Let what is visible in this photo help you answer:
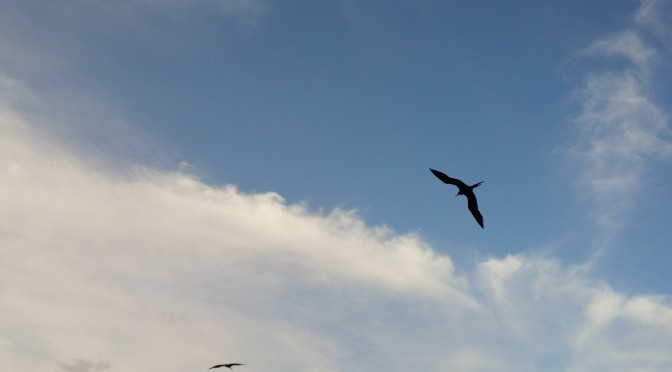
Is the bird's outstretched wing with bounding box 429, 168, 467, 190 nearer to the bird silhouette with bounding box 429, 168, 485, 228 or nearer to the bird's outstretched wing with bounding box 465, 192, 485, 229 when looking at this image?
the bird silhouette with bounding box 429, 168, 485, 228

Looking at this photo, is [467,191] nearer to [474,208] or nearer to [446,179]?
[446,179]

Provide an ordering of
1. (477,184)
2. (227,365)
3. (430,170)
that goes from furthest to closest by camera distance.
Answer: (227,365) < (430,170) < (477,184)

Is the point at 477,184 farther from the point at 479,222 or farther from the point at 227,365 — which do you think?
the point at 227,365

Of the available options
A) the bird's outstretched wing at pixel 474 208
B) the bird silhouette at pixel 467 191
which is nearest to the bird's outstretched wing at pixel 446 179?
the bird silhouette at pixel 467 191

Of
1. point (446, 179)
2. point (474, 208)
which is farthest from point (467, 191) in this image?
point (474, 208)

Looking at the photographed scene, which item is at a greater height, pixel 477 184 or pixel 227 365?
pixel 477 184

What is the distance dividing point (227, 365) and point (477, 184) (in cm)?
3936

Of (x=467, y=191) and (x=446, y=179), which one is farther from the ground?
(x=446, y=179)

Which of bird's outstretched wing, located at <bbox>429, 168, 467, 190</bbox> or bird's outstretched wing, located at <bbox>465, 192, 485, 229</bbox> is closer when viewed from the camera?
bird's outstretched wing, located at <bbox>429, 168, 467, 190</bbox>

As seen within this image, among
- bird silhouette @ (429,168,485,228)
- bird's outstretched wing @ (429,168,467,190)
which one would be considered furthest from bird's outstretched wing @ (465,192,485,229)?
bird's outstretched wing @ (429,168,467,190)

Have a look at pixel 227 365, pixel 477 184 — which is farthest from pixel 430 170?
pixel 227 365

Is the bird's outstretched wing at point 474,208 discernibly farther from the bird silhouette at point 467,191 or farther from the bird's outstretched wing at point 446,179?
the bird's outstretched wing at point 446,179

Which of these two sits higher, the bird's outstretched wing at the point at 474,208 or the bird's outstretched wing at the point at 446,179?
the bird's outstretched wing at the point at 446,179

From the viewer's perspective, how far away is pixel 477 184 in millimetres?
46312
